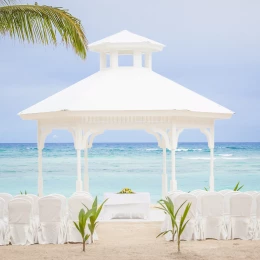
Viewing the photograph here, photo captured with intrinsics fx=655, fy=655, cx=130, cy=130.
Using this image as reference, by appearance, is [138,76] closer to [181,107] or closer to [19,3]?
[181,107]

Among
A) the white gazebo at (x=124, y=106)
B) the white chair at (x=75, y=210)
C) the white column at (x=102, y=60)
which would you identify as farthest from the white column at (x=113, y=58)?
the white chair at (x=75, y=210)

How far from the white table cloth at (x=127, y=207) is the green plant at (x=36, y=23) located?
4821mm

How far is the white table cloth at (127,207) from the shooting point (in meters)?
15.7

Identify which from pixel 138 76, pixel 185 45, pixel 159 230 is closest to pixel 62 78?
pixel 185 45

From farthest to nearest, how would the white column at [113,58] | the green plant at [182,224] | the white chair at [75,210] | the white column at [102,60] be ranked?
the white column at [102,60], the white column at [113,58], the white chair at [75,210], the green plant at [182,224]

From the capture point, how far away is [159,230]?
13.7 metres

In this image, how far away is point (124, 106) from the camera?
1525 centimetres

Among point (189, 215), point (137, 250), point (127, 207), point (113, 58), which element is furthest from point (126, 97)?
point (137, 250)

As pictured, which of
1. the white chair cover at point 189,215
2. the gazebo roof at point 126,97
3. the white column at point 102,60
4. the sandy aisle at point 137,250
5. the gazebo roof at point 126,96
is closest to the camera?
the sandy aisle at point 137,250

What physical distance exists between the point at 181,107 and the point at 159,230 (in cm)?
304

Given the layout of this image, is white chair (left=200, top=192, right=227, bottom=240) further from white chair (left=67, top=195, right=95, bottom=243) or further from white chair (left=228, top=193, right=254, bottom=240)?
A: white chair (left=67, top=195, right=95, bottom=243)

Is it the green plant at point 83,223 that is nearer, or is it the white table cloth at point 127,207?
the green plant at point 83,223

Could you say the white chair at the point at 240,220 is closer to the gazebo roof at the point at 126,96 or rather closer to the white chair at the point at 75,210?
the white chair at the point at 75,210

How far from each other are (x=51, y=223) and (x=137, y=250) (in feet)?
→ 5.84
